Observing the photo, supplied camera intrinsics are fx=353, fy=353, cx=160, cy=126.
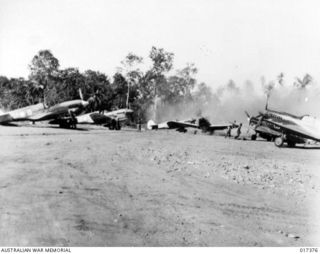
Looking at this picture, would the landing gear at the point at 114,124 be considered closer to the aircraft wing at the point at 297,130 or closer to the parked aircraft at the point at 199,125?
the parked aircraft at the point at 199,125

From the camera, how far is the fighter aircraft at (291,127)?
18594mm

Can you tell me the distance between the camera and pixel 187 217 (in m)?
6.12

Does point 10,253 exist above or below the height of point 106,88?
below

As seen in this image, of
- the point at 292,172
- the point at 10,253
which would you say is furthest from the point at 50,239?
the point at 292,172

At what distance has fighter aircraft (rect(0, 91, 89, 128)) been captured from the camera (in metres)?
25.0

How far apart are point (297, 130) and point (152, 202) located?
14379 millimetres

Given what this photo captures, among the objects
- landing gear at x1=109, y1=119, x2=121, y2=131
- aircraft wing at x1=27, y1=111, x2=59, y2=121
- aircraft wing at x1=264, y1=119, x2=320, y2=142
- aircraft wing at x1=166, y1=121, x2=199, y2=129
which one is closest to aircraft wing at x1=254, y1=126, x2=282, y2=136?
aircraft wing at x1=264, y1=119, x2=320, y2=142

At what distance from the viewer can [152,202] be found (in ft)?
22.4

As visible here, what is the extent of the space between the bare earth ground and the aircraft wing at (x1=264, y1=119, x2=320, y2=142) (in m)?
7.81

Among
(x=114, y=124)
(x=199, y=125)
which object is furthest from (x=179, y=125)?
(x=114, y=124)

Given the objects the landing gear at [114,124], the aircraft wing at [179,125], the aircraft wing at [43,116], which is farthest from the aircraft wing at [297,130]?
the aircraft wing at [43,116]

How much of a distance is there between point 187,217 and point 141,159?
18.5ft

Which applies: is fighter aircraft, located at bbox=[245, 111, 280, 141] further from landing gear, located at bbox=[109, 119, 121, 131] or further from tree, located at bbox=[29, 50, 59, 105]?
tree, located at bbox=[29, 50, 59, 105]

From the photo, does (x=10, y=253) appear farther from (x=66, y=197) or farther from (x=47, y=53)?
(x=47, y=53)
